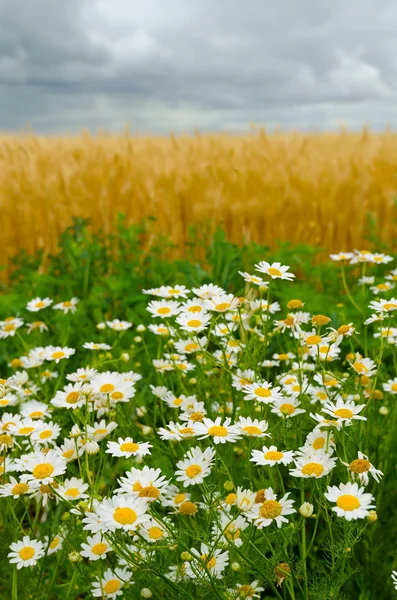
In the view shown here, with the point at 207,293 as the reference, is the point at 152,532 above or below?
below

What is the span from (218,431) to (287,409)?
26 centimetres

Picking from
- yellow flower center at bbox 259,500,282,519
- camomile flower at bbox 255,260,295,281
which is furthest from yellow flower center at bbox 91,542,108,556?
camomile flower at bbox 255,260,295,281

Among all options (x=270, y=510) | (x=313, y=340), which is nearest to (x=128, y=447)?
(x=270, y=510)

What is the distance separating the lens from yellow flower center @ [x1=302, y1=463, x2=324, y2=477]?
4.51 feet

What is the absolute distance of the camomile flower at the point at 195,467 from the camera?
144cm

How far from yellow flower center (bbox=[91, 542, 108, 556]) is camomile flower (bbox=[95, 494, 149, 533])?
22 cm

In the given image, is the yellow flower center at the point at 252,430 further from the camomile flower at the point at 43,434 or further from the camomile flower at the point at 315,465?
the camomile flower at the point at 43,434

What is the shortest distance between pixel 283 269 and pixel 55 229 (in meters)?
3.50

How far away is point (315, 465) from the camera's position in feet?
4.58

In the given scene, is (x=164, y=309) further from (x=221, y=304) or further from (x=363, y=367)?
(x=363, y=367)

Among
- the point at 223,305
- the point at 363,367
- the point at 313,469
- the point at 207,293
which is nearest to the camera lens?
the point at 313,469

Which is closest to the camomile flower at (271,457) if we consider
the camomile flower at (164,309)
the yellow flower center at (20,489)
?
the yellow flower center at (20,489)

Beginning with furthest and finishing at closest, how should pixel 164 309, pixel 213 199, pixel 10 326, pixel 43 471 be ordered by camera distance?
1. pixel 213 199
2. pixel 10 326
3. pixel 164 309
4. pixel 43 471

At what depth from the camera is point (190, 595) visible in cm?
134
